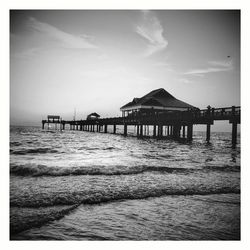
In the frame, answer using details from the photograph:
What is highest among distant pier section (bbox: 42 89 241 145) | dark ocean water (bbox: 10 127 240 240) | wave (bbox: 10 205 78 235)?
distant pier section (bbox: 42 89 241 145)

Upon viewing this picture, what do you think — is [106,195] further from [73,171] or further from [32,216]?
[73,171]

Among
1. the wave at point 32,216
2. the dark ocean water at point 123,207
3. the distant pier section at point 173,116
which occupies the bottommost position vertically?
the dark ocean water at point 123,207

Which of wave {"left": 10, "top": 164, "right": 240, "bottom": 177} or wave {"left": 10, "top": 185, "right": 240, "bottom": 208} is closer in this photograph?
wave {"left": 10, "top": 185, "right": 240, "bottom": 208}

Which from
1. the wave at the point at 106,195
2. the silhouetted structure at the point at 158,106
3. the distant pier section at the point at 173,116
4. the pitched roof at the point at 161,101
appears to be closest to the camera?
the wave at the point at 106,195

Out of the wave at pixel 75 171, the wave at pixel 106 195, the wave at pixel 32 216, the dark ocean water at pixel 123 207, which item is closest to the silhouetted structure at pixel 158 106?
the wave at pixel 75 171

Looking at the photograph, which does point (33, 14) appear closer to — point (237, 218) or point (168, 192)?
point (168, 192)

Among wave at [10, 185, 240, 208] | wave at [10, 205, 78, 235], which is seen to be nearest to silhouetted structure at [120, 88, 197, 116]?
wave at [10, 185, 240, 208]

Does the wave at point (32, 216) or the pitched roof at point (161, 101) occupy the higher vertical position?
the pitched roof at point (161, 101)

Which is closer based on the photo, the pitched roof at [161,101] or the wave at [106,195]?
the wave at [106,195]

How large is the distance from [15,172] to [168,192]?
13.8 ft

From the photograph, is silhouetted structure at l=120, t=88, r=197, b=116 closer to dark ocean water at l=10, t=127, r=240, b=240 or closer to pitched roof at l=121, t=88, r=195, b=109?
pitched roof at l=121, t=88, r=195, b=109

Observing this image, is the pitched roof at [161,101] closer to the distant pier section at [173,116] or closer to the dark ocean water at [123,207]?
the distant pier section at [173,116]

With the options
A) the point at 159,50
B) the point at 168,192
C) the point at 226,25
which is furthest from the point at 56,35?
the point at 168,192
